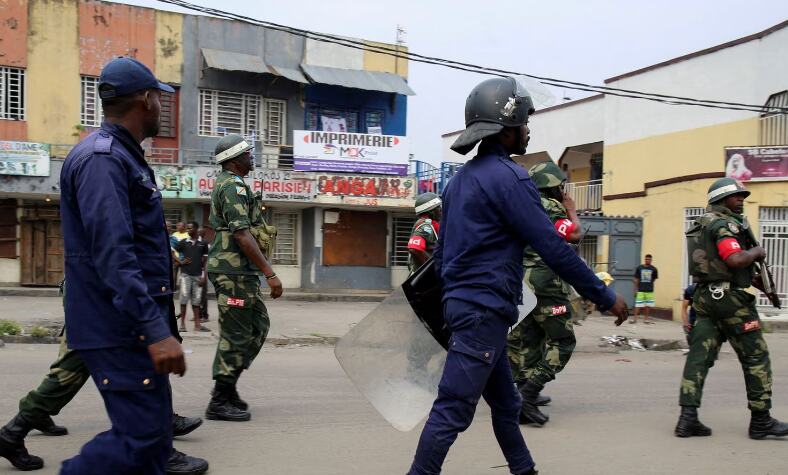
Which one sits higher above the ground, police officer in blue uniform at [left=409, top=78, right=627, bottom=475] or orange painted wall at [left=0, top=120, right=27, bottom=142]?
orange painted wall at [left=0, top=120, right=27, bottom=142]

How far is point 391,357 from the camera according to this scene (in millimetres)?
3996

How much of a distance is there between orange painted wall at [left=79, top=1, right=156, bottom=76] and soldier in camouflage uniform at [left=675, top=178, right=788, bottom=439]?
17.0 meters

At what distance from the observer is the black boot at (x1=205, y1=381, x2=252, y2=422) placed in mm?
5254

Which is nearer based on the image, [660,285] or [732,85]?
[660,285]

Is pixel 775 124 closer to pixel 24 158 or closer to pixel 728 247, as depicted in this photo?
pixel 728 247

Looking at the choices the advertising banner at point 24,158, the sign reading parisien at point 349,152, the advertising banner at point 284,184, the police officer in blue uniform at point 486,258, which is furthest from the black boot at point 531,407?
the advertising banner at point 24,158

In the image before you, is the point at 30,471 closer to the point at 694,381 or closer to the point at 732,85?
the point at 694,381

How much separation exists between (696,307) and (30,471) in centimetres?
432

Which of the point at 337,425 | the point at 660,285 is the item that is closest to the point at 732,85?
the point at 660,285

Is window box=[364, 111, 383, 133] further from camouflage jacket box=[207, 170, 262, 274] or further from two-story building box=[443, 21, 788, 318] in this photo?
camouflage jacket box=[207, 170, 262, 274]

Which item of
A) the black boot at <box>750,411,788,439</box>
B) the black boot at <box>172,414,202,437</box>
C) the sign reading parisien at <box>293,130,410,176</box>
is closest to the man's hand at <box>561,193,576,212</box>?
the black boot at <box>750,411,788,439</box>

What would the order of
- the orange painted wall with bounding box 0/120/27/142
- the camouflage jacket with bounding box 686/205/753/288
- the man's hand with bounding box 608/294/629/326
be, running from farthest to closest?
the orange painted wall with bounding box 0/120/27/142 → the camouflage jacket with bounding box 686/205/753/288 → the man's hand with bounding box 608/294/629/326

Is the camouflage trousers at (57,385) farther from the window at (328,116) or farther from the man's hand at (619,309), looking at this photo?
the window at (328,116)

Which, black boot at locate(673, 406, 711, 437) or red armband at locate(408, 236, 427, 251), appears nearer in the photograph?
black boot at locate(673, 406, 711, 437)
